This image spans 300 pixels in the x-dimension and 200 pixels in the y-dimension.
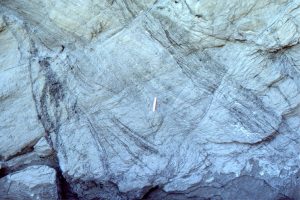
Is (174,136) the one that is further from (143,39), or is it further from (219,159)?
(143,39)

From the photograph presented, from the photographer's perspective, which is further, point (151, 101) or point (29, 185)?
point (151, 101)

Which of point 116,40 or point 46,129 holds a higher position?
point 116,40

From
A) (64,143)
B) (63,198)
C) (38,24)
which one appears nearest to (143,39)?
(38,24)

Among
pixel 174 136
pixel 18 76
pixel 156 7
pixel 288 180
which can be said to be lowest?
pixel 288 180

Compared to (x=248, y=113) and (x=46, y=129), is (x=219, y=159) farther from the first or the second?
(x=46, y=129)

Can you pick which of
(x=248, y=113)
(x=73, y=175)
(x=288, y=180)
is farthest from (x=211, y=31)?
(x=73, y=175)

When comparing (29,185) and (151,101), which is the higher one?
(151,101)
